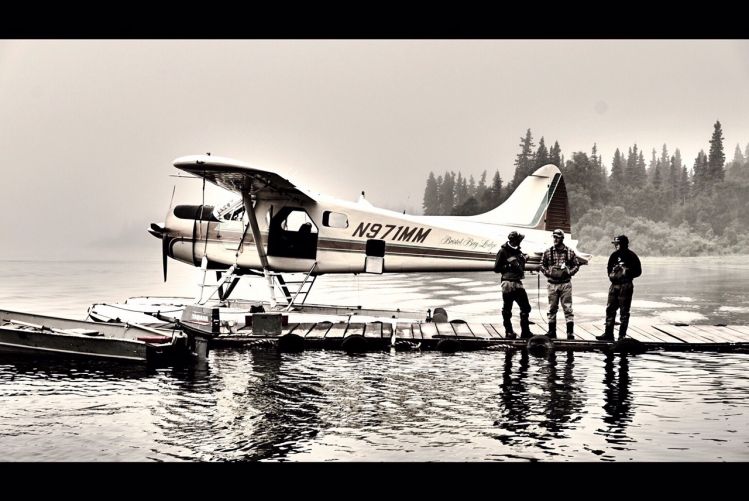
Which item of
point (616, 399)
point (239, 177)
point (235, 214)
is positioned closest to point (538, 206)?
point (239, 177)

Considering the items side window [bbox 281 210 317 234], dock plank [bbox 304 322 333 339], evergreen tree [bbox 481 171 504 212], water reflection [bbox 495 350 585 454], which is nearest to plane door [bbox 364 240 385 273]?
side window [bbox 281 210 317 234]

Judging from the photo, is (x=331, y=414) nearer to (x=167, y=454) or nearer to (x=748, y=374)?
(x=167, y=454)

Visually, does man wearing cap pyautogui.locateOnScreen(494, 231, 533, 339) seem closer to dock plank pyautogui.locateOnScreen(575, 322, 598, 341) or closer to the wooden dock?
the wooden dock

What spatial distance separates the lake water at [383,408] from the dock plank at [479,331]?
377 mm

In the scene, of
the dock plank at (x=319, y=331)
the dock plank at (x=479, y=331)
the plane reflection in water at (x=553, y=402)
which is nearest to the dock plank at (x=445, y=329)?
the dock plank at (x=479, y=331)

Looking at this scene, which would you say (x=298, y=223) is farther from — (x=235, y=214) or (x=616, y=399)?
(x=616, y=399)

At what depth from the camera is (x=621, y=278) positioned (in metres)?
10.6

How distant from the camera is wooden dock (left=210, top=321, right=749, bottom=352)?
34.9 ft

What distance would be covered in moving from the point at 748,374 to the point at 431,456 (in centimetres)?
537

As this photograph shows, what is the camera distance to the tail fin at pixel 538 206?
13469 mm

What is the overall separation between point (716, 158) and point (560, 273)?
12371 centimetres

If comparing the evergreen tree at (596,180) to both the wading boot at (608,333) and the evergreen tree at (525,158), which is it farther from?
the wading boot at (608,333)

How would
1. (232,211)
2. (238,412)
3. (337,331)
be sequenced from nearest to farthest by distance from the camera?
(238,412)
(337,331)
(232,211)

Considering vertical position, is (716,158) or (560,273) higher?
(716,158)
